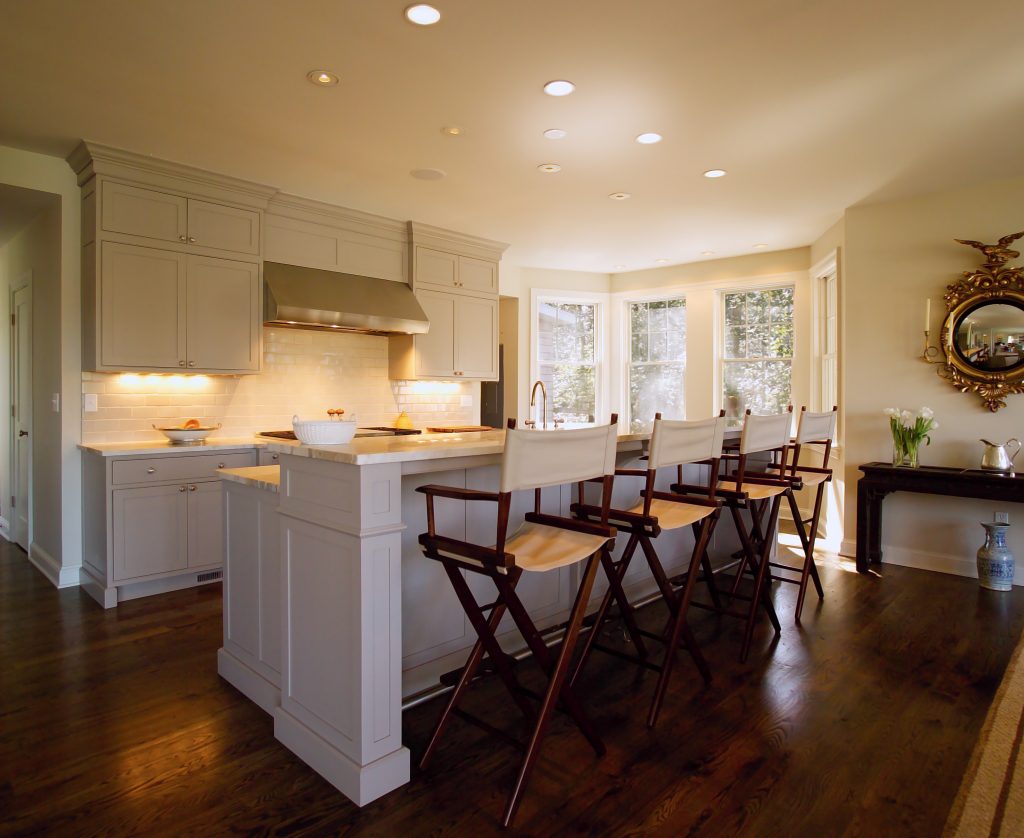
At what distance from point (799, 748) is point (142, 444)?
3.94 m

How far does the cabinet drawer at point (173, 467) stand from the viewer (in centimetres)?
363

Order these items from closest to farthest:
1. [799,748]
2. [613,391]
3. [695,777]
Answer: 1. [695,777]
2. [799,748]
3. [613,391]

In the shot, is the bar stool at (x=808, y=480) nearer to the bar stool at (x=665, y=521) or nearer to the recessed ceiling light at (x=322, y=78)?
the bar stool at (x=665, y=521)

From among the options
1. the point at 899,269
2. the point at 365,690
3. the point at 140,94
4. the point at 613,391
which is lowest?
the point at 365,690

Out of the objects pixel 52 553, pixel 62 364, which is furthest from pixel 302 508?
pixel 52 553

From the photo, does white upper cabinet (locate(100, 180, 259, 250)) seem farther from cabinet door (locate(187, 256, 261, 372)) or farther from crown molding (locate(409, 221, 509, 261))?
crown molding (locate(409, 221, 509, 261))

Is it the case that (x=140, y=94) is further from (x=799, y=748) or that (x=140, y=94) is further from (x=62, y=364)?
(x=799, y=748)

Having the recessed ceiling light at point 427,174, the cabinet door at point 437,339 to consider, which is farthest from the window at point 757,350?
the recessed ceiling light at point 427,174

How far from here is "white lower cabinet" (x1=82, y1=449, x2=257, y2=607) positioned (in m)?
3.60

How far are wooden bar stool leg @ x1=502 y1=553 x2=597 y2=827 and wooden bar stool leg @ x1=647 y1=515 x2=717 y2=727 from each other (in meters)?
0.52

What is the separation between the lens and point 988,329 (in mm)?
4242

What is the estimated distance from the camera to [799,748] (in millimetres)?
2100

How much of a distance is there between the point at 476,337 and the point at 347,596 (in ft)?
14.2

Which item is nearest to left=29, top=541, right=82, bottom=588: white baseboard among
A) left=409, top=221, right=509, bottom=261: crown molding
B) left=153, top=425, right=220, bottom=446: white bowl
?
left=153, top=425, right=220, bottom=446: white bowl
